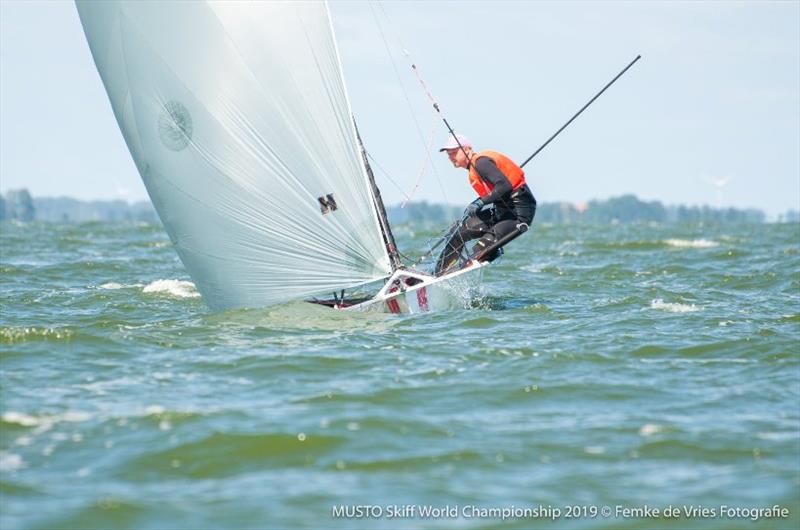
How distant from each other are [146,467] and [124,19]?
25.0ft

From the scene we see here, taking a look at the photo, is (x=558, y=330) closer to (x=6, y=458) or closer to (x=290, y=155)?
(x=290, y=155)

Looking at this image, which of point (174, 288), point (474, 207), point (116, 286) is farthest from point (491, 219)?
point (116, 286)

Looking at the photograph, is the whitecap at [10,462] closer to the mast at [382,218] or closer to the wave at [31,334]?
the wave at [31,334]

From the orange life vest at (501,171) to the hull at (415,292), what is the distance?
3.86ft

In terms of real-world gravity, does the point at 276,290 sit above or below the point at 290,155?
below

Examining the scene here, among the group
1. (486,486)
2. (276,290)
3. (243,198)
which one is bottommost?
(486,486)

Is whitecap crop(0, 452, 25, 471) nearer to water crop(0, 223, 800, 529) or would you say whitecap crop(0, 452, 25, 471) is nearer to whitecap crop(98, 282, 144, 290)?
water crop(0, 223, 800, 529)

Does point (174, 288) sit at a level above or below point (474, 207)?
below

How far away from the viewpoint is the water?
8117 millimetres

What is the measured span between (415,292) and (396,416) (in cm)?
562

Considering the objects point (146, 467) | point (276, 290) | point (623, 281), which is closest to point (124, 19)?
point (276, 290)

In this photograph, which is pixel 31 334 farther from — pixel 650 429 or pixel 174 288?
pixel 174 288

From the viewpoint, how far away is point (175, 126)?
15.1 meters

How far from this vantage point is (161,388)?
11.1 meters
